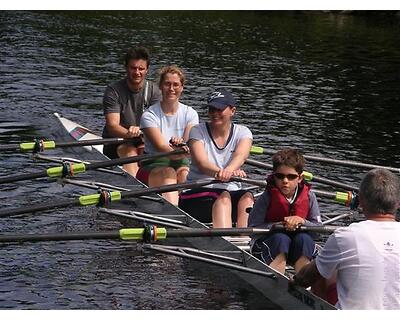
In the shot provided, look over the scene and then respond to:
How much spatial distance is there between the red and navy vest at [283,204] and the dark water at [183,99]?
96 centimetres

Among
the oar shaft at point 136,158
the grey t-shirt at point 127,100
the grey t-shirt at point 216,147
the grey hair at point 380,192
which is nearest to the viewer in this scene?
the grey hair at point 380,192

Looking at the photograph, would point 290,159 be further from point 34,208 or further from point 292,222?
point 34,208

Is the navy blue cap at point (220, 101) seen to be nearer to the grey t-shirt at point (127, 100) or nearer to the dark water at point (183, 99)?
the dark water at point (183, 99)

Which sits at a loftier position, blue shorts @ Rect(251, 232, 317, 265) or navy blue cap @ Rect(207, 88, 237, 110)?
navy blue cap @ Rect(207, 88, 237, 110)

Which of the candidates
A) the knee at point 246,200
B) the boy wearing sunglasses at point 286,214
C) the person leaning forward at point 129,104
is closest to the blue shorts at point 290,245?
the boy wearing sunglasses at point 286,214

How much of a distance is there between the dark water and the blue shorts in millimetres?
628

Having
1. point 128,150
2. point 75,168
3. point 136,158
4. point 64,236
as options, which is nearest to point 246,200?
point 136,158

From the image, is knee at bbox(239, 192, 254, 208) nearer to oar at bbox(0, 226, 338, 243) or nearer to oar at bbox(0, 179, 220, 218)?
oar at bbox(0, 179, 220, 218)

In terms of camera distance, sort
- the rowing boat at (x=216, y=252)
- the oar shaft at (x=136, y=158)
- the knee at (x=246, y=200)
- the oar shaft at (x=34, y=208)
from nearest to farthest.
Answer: the rowing boat at (x=216, y=252) → the oar shaft at (x=34, y=208) → the knee at (x=246, y=200) → the oar shaft at (x=136, y=158)

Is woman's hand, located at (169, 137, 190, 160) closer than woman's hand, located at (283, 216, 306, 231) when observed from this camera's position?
No

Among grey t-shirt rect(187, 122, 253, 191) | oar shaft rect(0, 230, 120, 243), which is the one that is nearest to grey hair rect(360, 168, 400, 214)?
oar shaft rect(0, 230, 120, 243)

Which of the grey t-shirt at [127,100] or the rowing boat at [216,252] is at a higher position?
the grey t-shirt at [127,100]

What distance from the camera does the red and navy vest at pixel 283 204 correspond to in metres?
9.69

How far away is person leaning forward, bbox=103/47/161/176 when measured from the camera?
14008 millimetres
